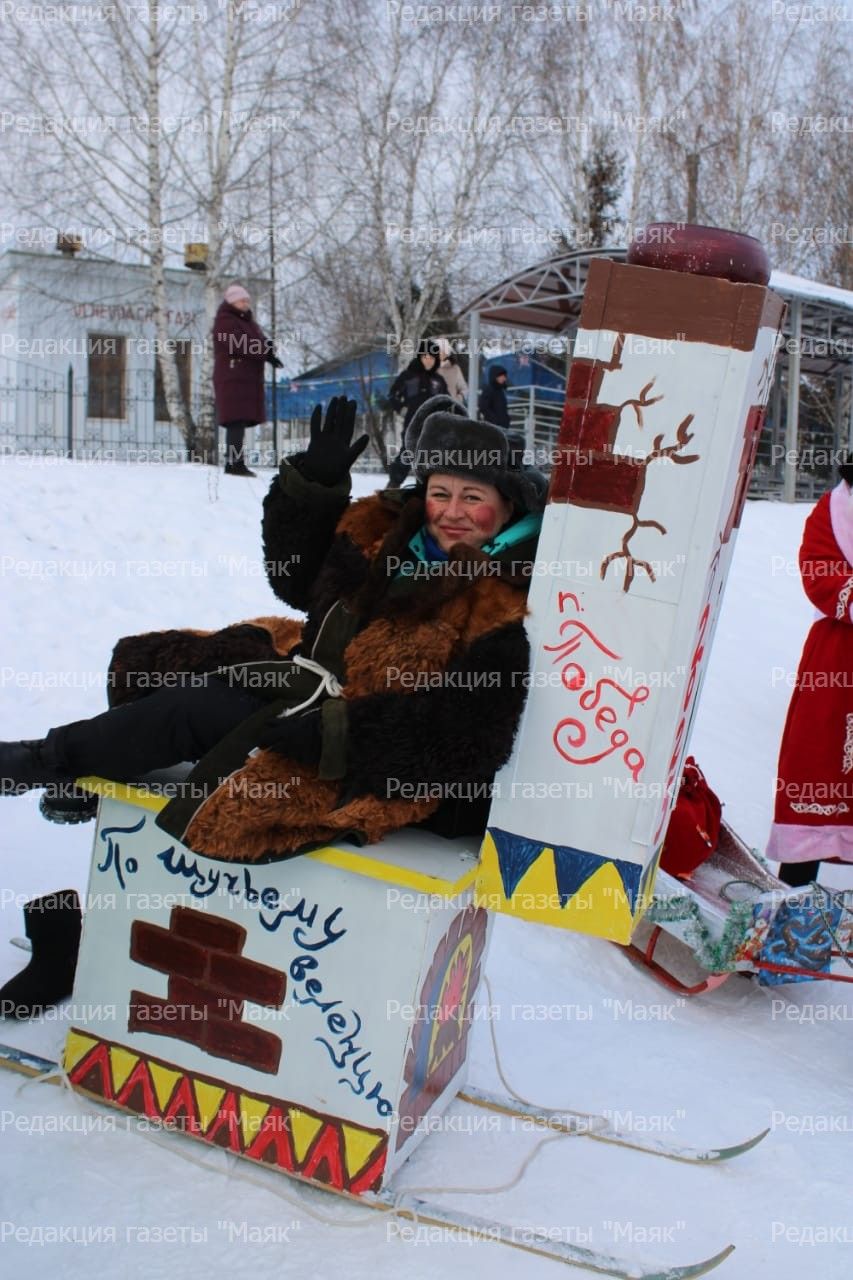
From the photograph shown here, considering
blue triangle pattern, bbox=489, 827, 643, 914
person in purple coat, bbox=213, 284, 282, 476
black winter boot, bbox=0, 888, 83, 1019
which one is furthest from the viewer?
person in purple coat, bbox=213, 284, 282, 476

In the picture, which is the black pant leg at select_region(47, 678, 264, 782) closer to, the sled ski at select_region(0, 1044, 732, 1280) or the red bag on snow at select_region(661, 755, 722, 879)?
the sled ski at select_region(0, 1044, 732, 1280)

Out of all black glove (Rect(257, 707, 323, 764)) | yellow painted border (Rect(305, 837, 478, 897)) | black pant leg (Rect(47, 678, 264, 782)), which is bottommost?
yellow painted border (Rect(305, 837, 478, 897))

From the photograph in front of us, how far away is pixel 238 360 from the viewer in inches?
A: 326

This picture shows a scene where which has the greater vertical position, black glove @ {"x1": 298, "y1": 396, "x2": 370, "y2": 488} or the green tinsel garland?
black glove @ {"x1": 298, "y1": 396, "x2": 370, "y2": 488}

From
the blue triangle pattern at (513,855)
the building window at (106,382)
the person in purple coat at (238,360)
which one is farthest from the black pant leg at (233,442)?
the building window at (106,382)

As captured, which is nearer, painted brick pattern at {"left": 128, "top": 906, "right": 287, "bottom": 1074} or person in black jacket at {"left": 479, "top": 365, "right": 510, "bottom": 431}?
painted brick pattern at {"left": 128, "top": 906, "right": 287, "bottom": 1074}

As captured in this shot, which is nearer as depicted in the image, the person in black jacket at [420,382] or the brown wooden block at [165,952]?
the brown wooden block at [165,952]

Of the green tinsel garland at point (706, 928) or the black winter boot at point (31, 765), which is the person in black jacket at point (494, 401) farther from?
the black winter boot at point (31, 765)

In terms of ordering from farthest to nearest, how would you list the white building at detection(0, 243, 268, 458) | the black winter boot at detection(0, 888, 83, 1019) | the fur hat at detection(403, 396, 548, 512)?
the white building at detection(0, 243, 268, 458), the black winter boot at detection(0, 888, 83, 1019), the fur hat at detection(403, 396, 548, 512)

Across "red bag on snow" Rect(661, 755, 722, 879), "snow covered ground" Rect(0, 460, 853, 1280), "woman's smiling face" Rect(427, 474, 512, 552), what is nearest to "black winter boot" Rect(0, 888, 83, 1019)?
"snow covered ground" Rect(0, 460, 853, 1280)

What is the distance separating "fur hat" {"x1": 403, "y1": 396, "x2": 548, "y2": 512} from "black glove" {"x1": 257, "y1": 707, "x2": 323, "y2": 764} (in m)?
0.70

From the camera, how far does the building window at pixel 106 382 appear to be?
56.1 ft

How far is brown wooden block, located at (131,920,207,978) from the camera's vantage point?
226 cm

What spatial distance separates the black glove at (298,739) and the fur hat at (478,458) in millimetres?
704
